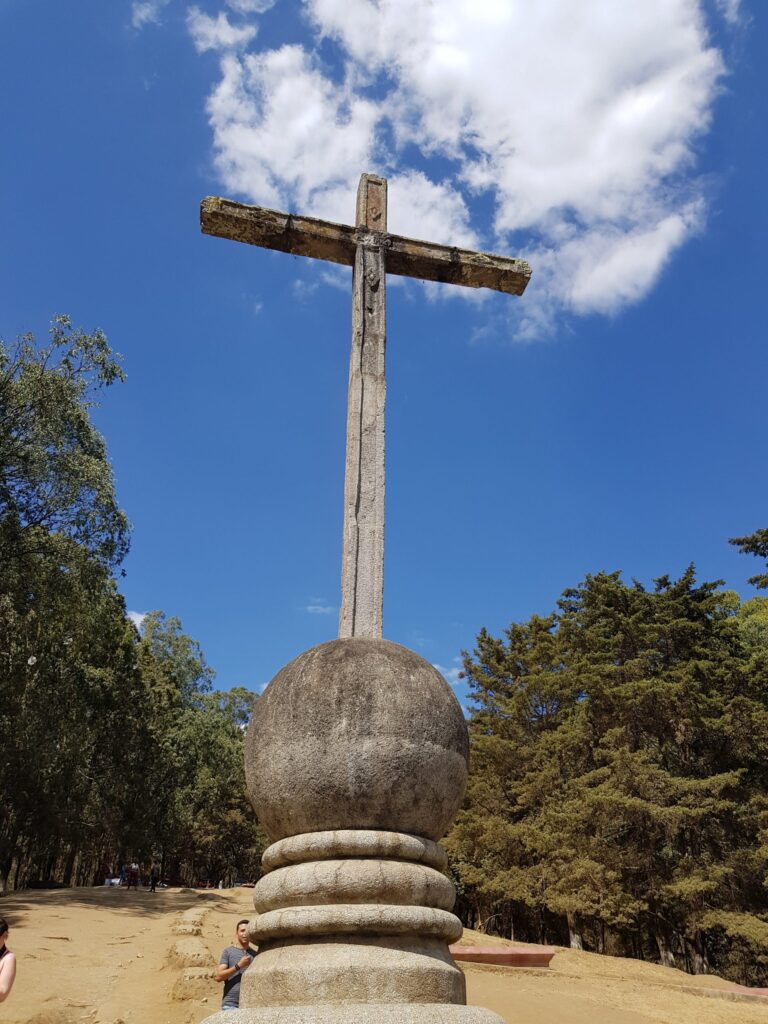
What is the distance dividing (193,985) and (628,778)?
42.3 ft

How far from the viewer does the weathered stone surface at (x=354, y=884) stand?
356 cm

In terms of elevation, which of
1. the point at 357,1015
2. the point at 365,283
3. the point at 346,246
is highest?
the point at 346,246

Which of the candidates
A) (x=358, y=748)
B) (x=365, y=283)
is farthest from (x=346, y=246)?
(x=358, y=748)

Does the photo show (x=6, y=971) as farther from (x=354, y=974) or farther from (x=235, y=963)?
(x=354, y=974)

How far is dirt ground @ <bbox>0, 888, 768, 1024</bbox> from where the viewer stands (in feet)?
29.2

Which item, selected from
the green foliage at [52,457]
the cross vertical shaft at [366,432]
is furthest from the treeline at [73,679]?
the cross vertical shaft at [366,432]

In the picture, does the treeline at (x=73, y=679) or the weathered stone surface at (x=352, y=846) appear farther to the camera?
the treeline at (x=73, y=679)

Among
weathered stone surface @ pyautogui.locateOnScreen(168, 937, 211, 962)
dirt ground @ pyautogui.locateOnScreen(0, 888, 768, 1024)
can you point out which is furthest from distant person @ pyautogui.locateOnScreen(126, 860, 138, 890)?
weathered stone surface @ pyautogui.locateOnScreen(168, 937, 211, 962)

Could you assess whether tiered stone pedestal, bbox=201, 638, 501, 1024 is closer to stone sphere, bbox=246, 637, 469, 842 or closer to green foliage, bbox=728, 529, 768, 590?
stone sphere, bbox=246, 637, 469, 842

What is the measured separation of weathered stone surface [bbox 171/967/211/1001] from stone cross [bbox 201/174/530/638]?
666 cm

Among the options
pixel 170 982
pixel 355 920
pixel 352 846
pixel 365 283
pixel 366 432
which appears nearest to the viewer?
pixel 355 920

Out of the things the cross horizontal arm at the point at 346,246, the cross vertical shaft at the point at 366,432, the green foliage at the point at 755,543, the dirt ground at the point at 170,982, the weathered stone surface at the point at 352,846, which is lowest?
the dirt ground at the point at 170,982

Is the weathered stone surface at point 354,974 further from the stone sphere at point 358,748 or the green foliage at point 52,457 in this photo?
the green foliage at point 52,457

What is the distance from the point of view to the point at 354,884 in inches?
140
